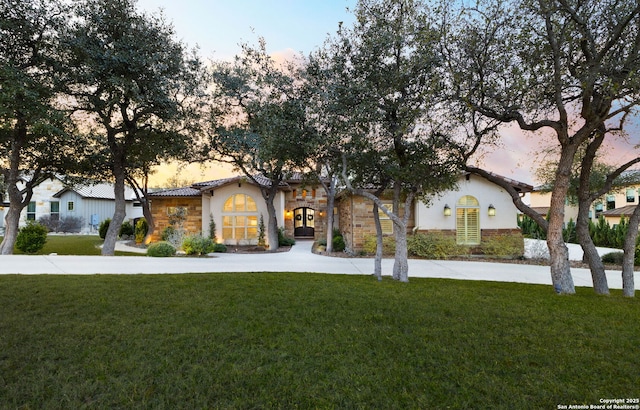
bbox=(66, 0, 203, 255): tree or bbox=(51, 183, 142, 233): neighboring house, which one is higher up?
bbox=(66, 0, 203, 255): tree

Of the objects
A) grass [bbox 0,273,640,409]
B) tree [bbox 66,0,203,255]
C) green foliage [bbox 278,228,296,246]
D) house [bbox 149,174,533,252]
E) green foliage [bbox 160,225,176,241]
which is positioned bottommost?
grass [bbox 0,273,640,409]

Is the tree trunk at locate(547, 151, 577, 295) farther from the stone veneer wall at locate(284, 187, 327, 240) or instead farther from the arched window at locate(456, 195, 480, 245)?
the stone veneer wall at locate(284, 187, 327, 240)

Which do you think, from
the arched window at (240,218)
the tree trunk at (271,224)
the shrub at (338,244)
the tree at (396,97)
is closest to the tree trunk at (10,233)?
the arched window at (240,218)

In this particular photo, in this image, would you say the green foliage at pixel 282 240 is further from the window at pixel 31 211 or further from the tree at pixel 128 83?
the window at pixel 31 211

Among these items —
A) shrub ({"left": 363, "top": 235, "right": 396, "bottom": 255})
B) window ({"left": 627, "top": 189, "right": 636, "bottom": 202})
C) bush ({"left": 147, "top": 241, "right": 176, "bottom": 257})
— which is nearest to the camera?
→ bush ({"left": 147, "top": 241, "right": 176, "bottom": 257})

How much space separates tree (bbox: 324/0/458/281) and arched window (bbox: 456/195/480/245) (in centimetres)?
648

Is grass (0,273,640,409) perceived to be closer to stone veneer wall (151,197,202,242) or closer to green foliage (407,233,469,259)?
green foliage (407,233,469,259)

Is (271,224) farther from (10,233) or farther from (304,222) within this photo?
(10,233)

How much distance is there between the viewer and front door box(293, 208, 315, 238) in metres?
22.8

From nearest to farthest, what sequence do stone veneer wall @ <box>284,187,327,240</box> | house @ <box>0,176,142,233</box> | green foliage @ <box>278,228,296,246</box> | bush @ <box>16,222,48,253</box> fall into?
1. bush @ <box>16,222,48,253</box>
2. green foliage @ <box>278,228,296,246</box>
3. stone veneer wall @ <box>284,187,327,240</box>
4. house @ <box>0,176,142,233</box>

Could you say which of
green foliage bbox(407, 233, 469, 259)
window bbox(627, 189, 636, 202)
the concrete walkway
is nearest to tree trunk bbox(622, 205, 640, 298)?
the concrete walkway

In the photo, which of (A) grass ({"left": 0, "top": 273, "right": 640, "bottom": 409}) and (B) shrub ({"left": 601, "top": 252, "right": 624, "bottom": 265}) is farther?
(B) shrub ({"left": 601, "top": 252, "right": 624, "bottom": 265})

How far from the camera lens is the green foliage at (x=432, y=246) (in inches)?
485

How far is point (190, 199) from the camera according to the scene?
1794 cm
